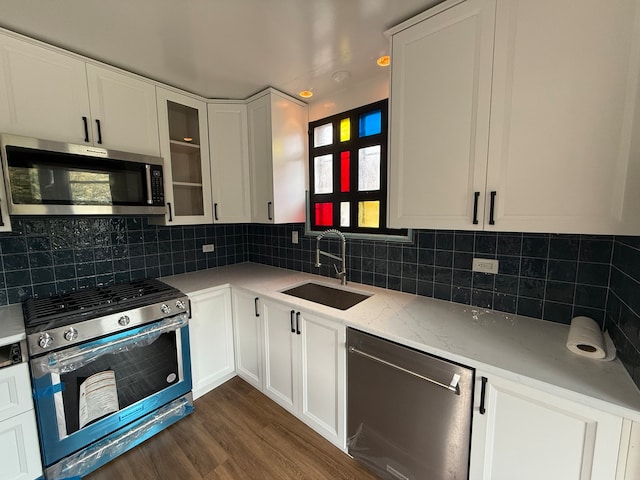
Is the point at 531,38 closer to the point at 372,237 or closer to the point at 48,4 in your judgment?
the point at 372,237

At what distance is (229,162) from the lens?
228cm

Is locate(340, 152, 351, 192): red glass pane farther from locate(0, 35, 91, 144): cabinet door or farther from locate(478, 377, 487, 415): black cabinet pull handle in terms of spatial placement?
locate(0, 35, 91, 144): cabinet door

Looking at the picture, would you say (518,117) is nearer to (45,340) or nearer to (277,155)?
(277,155)

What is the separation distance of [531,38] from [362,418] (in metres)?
1.94

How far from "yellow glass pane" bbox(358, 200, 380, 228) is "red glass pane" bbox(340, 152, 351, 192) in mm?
201

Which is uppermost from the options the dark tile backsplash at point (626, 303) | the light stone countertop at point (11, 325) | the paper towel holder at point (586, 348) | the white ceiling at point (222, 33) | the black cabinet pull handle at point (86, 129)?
the white ceiling at point (222, 33)

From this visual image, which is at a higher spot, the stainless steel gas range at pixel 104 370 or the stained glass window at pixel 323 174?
the stained glass window at pixel 323 174

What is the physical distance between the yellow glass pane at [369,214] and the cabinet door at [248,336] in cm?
104

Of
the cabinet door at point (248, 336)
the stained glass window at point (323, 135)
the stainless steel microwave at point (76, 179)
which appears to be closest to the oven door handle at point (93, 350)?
the cabinet door at point (248, 336)

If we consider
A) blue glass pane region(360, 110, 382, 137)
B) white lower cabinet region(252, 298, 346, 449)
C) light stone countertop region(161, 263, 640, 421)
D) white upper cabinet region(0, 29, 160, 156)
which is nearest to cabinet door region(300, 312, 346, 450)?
white lower cabinet region(252, 298, 346, 449)

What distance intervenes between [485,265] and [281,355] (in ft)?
4.81

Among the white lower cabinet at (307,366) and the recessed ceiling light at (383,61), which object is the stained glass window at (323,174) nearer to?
the recessed ceiling light at (383,61)

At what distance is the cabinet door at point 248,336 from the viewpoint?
201cm

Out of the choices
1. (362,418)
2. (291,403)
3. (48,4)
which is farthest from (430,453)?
(48,4)
